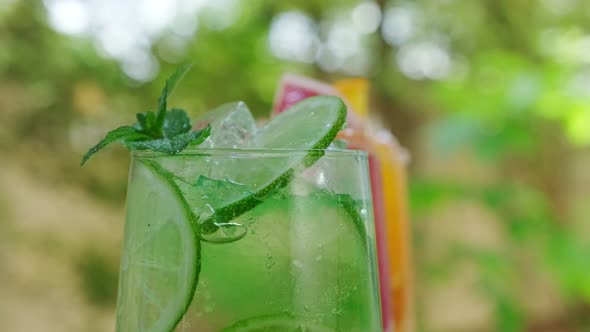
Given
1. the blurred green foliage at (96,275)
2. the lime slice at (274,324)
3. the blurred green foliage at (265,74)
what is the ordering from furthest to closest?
the blurred green foliage at (96,275), the blurred green foliage at (265,74), the lime slice at (274,324)

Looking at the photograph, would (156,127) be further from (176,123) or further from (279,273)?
(279,273)

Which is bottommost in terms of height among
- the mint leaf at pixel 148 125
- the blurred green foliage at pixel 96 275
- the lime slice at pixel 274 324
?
the blurred green foliage at pixel 96 275

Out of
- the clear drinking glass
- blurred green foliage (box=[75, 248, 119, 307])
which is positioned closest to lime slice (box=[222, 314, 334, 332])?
the clear drinking glass

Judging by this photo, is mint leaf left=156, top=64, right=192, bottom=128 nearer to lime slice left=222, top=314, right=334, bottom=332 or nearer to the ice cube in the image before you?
the ice cube

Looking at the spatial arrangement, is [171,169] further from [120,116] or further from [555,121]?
[120,116]

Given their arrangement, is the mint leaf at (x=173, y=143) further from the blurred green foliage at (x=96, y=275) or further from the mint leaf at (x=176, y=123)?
the blurred green foliage at (x=96, y=275)

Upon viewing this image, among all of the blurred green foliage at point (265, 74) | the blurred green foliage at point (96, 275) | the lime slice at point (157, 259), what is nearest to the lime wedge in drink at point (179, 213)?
the lime slice at point (157, 259)

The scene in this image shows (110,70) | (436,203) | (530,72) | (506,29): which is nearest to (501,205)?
(436,203)
